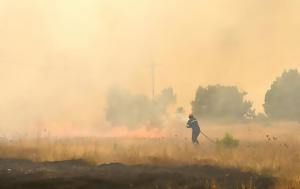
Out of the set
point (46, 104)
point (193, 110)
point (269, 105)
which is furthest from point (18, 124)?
point (269, 105)

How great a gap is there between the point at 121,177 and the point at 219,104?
3333cm

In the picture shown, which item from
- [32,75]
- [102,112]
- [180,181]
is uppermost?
[32,75]

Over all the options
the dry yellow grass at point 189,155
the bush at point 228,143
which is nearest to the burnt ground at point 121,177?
the dry yellow grass at point 189,155

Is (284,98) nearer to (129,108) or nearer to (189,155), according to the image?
(129,108)

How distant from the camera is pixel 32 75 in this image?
4447 cm

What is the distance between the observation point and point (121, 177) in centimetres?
1281

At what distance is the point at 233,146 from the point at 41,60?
87.7 feet

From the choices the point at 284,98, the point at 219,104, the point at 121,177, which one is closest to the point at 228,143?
the point at 121,177

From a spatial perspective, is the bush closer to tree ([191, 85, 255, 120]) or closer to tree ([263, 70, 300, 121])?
tree ([263, 70, 300, 121])

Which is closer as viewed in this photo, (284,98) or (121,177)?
(121,177)

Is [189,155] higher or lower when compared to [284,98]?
lower

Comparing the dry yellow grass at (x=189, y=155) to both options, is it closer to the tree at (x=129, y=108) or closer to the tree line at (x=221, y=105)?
the tree line at (x=221, y=105)

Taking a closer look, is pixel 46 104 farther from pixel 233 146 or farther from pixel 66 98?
pixel 233 146

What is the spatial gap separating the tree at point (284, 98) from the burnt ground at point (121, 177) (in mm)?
28406
